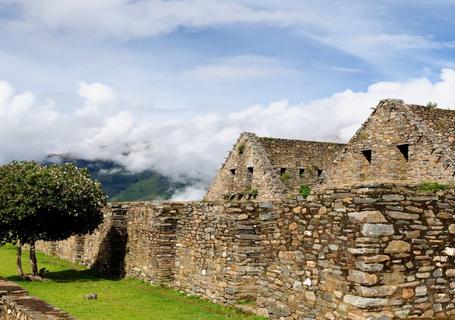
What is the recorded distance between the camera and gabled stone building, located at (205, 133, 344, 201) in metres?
30.3

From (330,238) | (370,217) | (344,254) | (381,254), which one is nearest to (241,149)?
(330,238)

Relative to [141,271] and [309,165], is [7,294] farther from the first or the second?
[309,165]

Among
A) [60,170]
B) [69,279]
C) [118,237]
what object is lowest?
[69,279]

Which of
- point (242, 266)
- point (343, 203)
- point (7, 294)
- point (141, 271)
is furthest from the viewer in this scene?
point (141, 271)

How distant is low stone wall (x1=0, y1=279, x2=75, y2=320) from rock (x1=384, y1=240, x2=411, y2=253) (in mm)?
6297

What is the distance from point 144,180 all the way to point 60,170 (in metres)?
112

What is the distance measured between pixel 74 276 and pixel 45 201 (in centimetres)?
437

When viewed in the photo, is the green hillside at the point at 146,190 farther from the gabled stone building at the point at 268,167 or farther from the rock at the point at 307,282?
the rock at the point at 307,282

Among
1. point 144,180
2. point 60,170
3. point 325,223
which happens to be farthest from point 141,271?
point 144,180

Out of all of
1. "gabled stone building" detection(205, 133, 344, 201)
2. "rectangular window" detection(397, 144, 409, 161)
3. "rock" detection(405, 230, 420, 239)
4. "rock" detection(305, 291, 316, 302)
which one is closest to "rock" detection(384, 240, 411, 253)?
"rock" detection(405, 230, 420, 239)

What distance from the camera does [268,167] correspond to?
3038 centimetres

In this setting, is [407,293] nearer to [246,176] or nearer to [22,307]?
[22,307]

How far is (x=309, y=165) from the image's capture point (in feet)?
106

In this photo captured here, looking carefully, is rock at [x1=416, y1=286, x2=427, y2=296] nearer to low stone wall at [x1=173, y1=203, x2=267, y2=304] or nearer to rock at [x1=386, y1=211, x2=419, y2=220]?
rock at [x1=386, y1=211, x2=419, y2=220]
